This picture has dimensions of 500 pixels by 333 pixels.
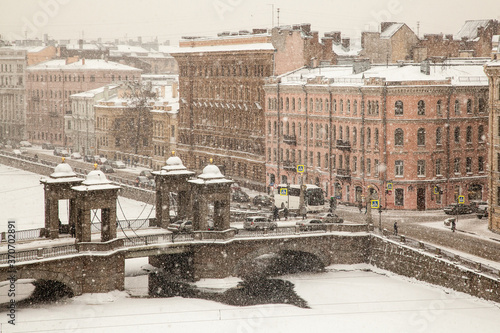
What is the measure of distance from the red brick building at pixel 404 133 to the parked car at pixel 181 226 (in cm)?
1706

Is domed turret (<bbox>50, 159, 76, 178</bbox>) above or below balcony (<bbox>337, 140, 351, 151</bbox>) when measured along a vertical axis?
below

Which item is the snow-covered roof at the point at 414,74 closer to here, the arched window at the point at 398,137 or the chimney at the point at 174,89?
the arched window at the point at 398,137

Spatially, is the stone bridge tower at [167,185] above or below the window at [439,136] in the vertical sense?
below

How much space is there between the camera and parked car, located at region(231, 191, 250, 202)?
77.3m

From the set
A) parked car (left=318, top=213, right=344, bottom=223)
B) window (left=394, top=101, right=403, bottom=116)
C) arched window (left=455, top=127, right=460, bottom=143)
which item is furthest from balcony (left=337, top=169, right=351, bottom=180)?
parked car (left=318, top=213, right=344, bottom=223)

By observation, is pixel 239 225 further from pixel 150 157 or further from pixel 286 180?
pixel 150 157

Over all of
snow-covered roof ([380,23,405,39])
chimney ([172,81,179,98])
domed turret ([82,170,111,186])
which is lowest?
domed turret ([82,170,111,186])

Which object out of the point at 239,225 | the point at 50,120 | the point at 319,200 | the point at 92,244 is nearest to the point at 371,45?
the point at 319,200

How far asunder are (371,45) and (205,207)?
125 ft

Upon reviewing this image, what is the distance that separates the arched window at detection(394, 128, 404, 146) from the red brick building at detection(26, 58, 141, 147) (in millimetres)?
59803

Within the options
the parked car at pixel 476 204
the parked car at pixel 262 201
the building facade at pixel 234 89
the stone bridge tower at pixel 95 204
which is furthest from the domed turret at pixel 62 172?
the building facade at pixel 234 89

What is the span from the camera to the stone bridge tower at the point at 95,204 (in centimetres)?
5131

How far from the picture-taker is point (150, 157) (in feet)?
347

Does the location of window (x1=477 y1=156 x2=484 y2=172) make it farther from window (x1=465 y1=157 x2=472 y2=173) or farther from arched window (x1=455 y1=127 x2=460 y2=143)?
arched window (x1=455 y1=127 x2=460 y2=143)
